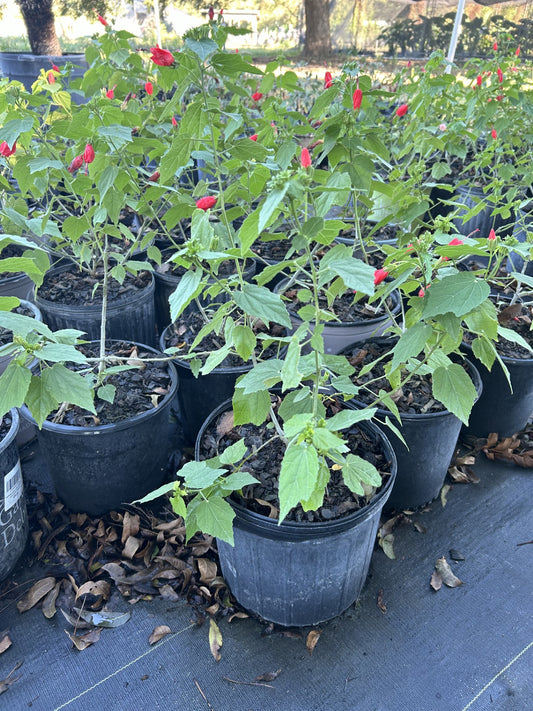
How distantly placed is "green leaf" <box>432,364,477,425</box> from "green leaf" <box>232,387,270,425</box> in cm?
40

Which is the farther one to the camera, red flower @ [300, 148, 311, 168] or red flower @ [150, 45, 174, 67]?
red flower @ [150, 45, 174, 67]

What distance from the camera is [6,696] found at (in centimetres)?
132

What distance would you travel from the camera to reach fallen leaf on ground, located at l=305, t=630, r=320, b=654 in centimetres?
143

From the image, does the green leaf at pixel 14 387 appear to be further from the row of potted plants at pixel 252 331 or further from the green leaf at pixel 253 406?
the green leaf at pixel 253 406

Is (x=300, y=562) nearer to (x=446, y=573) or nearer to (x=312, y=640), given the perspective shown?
(x=312, y=640)

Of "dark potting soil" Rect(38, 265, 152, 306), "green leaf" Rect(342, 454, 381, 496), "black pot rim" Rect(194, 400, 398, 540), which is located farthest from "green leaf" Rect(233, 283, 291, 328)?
"dark potting soil" Rect(38, 265, 152, 306)

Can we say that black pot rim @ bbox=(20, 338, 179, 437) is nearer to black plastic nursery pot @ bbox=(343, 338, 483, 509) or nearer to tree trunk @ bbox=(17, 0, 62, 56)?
black plastic nursery pot @ bbox=(343, 338, 483, 509)

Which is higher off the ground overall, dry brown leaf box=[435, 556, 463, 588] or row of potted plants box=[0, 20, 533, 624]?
row of potted plants box=[0, 20, 533, 624]

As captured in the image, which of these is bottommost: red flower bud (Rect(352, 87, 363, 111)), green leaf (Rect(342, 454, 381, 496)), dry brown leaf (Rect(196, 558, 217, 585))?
dry brown leaf (Rect(196, 558, 217, 585))

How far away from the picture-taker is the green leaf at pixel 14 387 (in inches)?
40.4

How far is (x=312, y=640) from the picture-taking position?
1.45 m

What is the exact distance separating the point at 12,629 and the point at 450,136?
2.79 meters

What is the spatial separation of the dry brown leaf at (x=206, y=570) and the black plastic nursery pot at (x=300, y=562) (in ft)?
0.28

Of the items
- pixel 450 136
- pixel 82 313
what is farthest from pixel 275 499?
pixel 450 136
